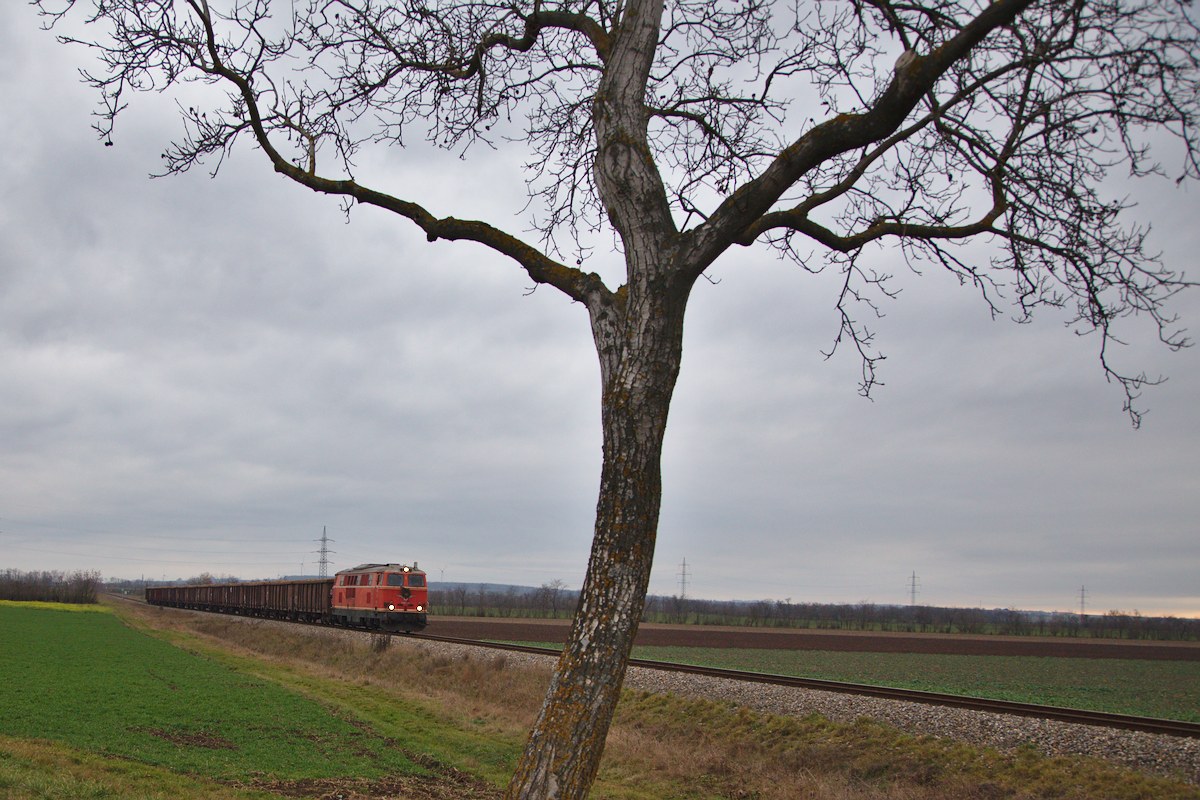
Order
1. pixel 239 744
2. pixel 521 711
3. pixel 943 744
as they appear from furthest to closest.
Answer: pixel 521 711, pixel 239 744, pixel 943 744

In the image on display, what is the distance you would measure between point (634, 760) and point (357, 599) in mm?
25530

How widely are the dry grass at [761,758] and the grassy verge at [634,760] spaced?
1.0 inches

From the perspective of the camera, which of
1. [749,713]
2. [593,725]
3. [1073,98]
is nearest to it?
[593,725]

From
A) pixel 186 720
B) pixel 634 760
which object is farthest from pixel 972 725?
pixel 186 720

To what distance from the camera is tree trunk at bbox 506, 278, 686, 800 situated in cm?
394

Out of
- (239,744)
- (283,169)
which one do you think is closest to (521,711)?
(239,744)

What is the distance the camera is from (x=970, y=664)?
130 ft

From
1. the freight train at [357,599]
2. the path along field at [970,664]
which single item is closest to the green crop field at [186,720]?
the freight train at [357,599]

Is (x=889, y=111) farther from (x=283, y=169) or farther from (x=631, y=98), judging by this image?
(x=283, y=169)

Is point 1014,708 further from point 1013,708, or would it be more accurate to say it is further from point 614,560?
point 614,560

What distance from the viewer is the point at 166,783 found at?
1061cm

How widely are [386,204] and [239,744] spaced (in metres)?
11.8

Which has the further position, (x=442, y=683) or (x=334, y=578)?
(x=334, y=578)

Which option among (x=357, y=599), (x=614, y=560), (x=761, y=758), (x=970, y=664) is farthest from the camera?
(x=970, y=664)
